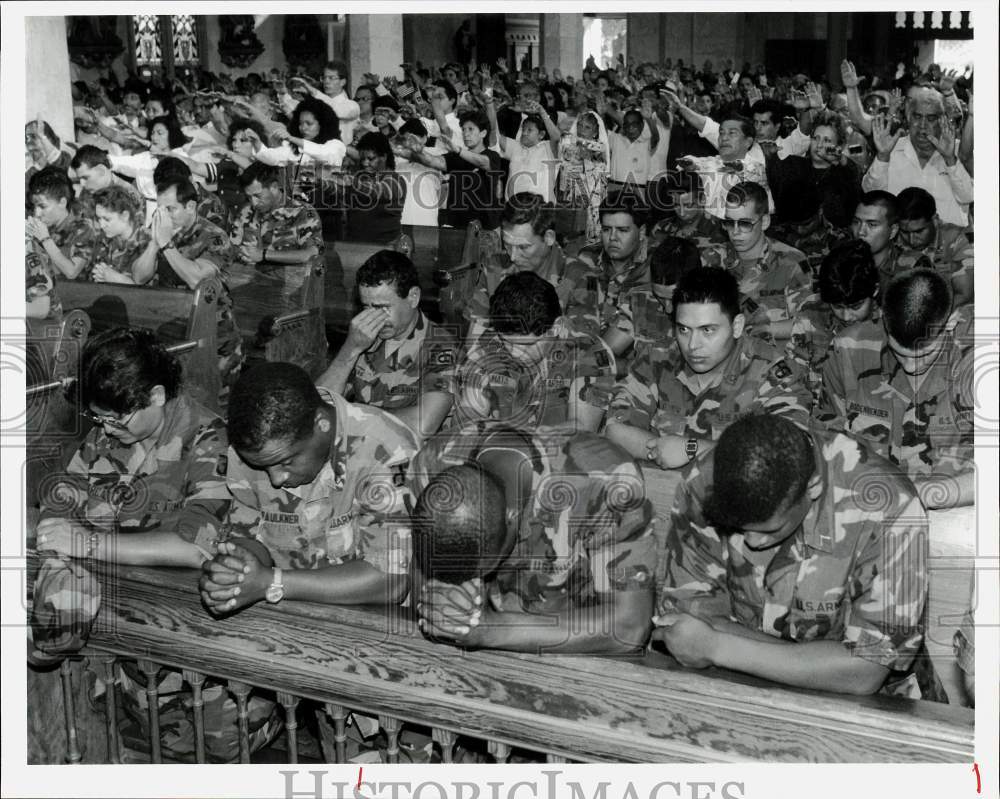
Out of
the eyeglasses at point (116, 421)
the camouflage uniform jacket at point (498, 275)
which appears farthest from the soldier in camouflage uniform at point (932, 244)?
the eyeglasses at point (116, 421)

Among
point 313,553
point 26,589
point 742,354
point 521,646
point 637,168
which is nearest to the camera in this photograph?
point 521,646

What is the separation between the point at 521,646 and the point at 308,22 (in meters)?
2.13

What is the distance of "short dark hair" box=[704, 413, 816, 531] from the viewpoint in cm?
267

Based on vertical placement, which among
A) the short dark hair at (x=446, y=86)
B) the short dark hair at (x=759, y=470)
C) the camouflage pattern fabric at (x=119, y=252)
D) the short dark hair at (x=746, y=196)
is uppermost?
the short dark hair at (x=446, y=86)

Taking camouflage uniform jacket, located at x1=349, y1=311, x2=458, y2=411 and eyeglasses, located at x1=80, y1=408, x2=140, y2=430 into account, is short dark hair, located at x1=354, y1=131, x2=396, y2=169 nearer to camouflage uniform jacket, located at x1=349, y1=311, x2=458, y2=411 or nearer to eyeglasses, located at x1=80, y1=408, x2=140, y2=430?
camouflage uniform jacket, located at x1=349, y1=311, x2=458, y2=411

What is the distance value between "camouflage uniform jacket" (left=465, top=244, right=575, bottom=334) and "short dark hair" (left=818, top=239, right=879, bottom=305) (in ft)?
2.85

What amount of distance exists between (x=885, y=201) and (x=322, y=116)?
6.30 ft

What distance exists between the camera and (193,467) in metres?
3.49

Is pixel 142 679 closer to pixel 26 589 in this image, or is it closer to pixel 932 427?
pixel 26 589

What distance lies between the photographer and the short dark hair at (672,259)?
3975 millimetres

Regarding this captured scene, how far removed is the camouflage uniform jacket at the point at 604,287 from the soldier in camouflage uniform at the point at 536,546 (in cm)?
79

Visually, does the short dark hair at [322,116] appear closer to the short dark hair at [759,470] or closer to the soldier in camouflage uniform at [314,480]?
the soldier in camouflage uniform at [314,480]

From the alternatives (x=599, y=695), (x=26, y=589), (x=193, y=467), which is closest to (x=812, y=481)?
(x=599, y=695)

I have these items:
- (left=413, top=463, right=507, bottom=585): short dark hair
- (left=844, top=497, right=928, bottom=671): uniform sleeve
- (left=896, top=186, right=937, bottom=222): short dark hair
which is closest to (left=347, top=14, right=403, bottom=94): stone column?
(left=413, top=463, right=507, bottom=585): short dark hair
